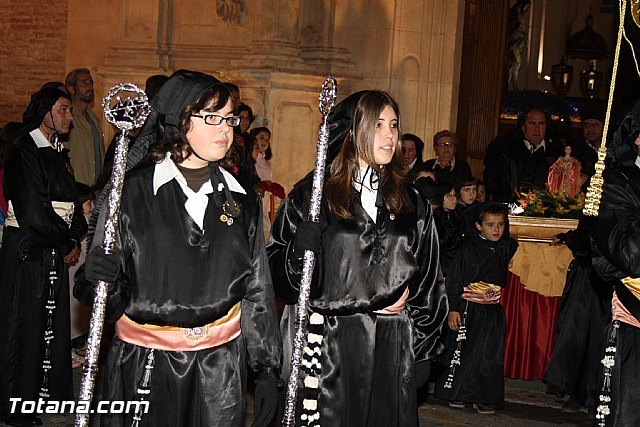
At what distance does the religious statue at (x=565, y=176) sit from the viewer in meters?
11.1

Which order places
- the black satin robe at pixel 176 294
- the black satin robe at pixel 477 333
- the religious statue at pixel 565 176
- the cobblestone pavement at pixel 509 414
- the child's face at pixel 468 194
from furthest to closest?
the religious statue at pixel 565 176 → the child's face at pixel 468 194 → the black satin robe at pixel 477 333 → the cobblestone pavement at pixel 509 414 → the black satin robe at pixel 176 294

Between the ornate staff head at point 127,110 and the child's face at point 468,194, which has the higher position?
the ornate staff head at point 127,110

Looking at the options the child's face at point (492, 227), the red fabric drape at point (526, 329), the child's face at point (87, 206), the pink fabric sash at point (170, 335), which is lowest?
the red fabric drape at point (526, 329)

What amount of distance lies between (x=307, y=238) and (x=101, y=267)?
120 centimetres

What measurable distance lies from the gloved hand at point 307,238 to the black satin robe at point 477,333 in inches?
164

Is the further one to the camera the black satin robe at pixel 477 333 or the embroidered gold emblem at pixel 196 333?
the black satin robe at pixel 477 333

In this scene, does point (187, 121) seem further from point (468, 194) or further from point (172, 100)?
point (468, 194)

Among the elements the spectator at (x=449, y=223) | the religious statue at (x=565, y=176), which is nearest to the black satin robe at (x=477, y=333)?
the spectator at (x=449, y=223)

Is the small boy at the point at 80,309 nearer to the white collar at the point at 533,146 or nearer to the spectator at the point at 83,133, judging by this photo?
the spectator at the point at 83,133

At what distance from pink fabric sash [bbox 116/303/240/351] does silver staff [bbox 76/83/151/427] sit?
13.3 inches

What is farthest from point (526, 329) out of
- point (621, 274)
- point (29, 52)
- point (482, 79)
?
point (29, 52)

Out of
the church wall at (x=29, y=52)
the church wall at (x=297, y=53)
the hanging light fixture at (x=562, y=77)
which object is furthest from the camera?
the hanging light fixture at (x=562, y=77)

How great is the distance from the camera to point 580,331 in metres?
9.72

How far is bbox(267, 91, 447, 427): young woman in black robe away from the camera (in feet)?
19.5
